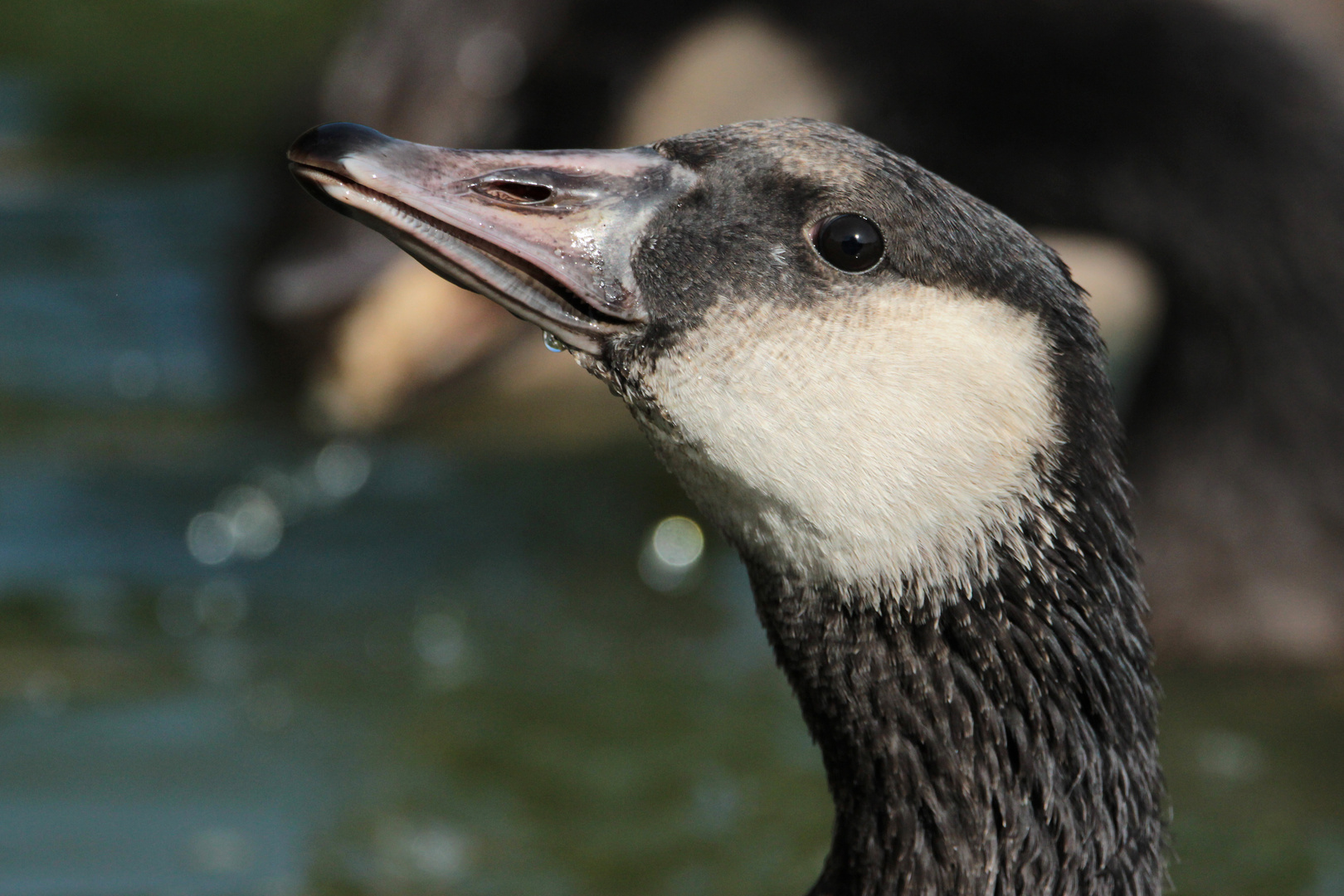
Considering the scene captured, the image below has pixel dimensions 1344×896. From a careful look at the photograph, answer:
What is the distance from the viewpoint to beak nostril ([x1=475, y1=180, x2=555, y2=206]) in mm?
2107

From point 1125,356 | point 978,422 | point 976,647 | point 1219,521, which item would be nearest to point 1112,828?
point 976,647

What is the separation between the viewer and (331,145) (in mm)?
2020

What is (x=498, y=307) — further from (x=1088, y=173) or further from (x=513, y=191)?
(x=513, y=191)

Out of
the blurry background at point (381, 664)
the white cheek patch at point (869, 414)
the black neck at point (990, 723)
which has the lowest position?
the black neck at point (990, 723)

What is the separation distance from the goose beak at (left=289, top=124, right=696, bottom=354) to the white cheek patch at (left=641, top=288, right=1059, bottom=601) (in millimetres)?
123

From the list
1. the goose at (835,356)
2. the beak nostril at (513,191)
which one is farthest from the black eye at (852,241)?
Result: the beak nostril at (513,191)

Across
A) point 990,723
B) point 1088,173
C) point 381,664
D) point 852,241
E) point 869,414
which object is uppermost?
point 1088,173

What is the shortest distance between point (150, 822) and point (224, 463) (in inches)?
78.7

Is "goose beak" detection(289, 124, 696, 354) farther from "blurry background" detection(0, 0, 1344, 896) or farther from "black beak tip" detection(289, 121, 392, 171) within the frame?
"blurry background" detection(0, 0, 1344, 896)

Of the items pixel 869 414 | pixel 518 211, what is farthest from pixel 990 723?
pixel 518 211

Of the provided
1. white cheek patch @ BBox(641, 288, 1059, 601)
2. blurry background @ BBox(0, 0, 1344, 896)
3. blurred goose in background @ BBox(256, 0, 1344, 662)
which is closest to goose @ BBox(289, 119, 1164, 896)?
white cheek patch @ BBox(641, 288, 1059, 601)

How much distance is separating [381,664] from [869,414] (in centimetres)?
313

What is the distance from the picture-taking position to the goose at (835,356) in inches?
83.5

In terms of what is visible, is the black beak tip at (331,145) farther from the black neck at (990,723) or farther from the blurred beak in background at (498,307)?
the blurred beak in background at (498,307)
